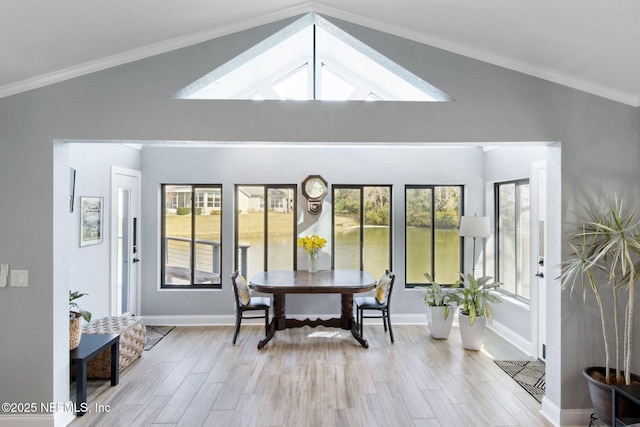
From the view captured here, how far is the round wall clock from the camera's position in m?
5.46

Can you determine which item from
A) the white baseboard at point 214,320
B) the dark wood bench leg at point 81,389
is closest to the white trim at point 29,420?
the dark wood bench leg at point 81,389

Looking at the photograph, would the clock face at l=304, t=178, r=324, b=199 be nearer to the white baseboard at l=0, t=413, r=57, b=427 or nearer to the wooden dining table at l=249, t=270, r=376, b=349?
the wooden dining table at l=249, t=270, r=376, b=349

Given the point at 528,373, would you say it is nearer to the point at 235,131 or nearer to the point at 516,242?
the point at 516,242

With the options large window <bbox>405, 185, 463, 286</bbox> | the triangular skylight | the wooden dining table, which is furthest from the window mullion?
large window <bbox>405, 185, 463, 286</bbox>

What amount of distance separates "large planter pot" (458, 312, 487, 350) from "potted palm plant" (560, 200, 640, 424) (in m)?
1.54

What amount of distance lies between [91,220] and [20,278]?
1548 millimetres

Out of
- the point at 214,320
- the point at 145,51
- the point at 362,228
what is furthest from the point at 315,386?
the point at 145,51

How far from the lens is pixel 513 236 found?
4.98 metres

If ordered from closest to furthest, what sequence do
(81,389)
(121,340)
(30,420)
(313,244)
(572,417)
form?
(30,420) < (572,417) < (81,389) < (121,340) < (313,244)

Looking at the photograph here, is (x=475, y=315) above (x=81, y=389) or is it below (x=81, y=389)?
above

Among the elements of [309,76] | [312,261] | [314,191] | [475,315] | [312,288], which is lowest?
[475,315]

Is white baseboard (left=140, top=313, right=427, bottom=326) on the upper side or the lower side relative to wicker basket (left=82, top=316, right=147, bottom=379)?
lower

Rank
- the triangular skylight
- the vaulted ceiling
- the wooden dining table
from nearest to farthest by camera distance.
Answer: the vaulted ceiling
the wooden dining table
the triangular skylight

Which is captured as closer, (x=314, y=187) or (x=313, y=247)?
→ (x=313, y=247)
